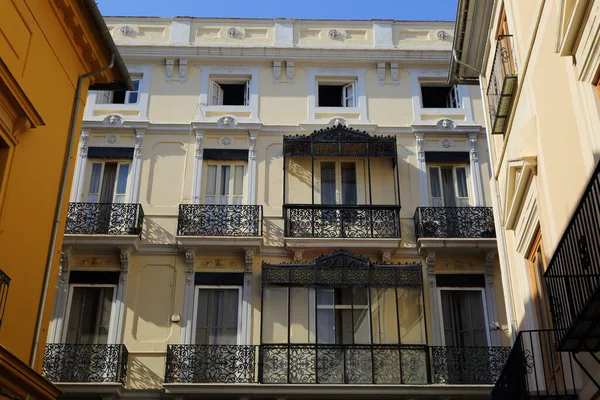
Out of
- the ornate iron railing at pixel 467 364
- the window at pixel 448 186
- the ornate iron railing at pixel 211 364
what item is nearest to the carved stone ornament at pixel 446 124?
the window at pixel 448 186

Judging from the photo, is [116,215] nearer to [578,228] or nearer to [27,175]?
[27,175]

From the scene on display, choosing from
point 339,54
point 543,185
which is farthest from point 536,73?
point 339,54

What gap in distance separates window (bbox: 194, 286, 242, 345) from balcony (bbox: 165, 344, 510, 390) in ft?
2.07

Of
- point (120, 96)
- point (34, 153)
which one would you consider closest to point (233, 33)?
point (120, 96)

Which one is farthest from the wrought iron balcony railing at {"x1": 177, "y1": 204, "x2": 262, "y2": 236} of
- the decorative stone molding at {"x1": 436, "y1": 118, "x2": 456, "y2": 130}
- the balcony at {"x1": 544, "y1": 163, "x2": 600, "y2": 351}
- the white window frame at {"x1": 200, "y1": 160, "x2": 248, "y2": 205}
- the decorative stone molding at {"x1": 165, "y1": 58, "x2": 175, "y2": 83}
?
the balcony at {"x1": 544, "y1": 163, "x2": 600, "y2": 351}

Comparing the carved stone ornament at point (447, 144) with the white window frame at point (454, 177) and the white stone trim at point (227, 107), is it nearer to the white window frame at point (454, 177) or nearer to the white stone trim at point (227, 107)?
the white window frame at point (454, 177)

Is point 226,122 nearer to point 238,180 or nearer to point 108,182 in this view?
point 238,180

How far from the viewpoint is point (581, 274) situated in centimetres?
711

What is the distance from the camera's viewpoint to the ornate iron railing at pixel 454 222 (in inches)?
771

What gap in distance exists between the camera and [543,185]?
398 inches

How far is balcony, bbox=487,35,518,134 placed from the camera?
1163 cm

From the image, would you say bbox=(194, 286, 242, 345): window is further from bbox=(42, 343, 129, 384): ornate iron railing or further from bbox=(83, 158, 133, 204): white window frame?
bbox=(83, 158, 133, 204): white window frame

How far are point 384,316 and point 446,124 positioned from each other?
6.01 meters

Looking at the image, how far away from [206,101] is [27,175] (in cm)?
1124
